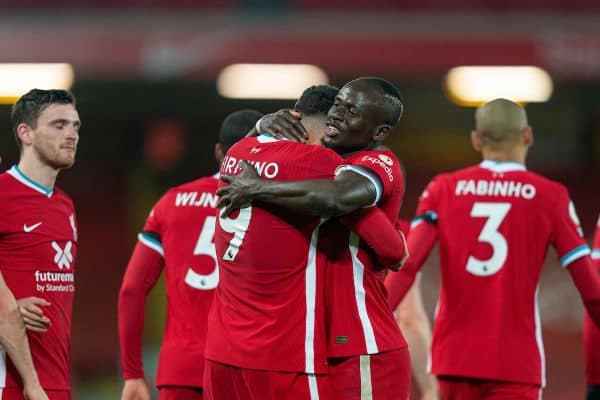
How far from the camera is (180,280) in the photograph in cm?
580

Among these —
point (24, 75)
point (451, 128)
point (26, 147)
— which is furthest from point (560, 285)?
point (26, 147)

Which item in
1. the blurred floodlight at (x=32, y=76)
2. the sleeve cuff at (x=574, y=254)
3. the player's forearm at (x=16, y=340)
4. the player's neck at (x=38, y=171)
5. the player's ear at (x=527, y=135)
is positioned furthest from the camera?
the blurred floodlight at (x=32, y=76)

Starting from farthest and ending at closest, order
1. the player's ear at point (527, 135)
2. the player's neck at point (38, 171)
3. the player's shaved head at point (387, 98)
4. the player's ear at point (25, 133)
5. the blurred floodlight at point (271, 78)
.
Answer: the blurred floodlight at point (271, 78)
the player's ear at point (527, 135)
the player's ear at point (25, 133)
the player's neck at point (38, 171)
the player's shaved head at point (387, 98)

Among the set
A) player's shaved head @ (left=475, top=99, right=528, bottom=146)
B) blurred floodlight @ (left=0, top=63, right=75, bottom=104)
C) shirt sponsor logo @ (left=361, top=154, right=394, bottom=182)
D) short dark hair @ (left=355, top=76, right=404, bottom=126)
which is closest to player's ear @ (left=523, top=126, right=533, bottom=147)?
player's shaved head @ (left=475, top=99, right=528, bottom=146)

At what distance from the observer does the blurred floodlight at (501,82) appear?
481 inches

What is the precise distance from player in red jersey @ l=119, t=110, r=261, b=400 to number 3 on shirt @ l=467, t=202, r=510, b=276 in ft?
4.03

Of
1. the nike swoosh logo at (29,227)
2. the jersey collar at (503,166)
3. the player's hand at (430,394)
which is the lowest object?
the player's hand at (430,394)

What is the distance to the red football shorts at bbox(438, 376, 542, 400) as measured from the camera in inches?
234

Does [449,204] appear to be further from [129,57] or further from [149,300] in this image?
[149,300]

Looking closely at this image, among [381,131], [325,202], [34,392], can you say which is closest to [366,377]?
[325,202]

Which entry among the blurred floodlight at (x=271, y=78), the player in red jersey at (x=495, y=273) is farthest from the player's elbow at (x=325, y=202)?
the blurred floodlight at (x=271, y=78)

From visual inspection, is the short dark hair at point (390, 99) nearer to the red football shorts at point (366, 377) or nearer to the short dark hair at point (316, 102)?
the short dark hair at point (316, 102)

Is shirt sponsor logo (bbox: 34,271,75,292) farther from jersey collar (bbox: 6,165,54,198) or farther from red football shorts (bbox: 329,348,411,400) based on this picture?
red football shorts (bbox: 329,348,411,400)

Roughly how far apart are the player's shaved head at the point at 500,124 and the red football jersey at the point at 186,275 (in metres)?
1.40
